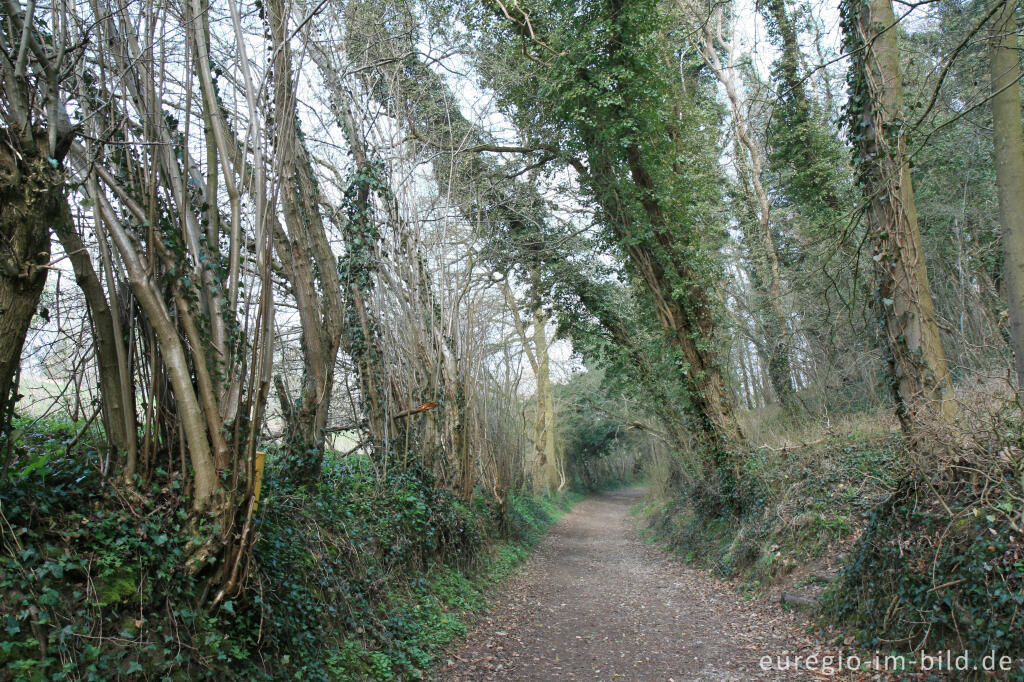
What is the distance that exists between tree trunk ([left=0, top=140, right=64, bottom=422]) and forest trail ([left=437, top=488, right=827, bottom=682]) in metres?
4.05

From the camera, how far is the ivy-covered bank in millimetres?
2820

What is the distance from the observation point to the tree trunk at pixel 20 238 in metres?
2.89

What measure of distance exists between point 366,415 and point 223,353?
4524mm

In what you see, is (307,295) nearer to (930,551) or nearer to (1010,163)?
(930,551)

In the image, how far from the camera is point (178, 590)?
3.30 m

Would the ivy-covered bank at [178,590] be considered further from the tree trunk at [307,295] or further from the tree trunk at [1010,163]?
the tree trunk at [1010,163]

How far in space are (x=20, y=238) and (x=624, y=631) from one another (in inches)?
249

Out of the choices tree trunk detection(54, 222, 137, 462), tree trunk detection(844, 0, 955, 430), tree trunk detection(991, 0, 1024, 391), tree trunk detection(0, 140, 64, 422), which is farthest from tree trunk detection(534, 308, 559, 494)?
tree trunk detection(0, 140, 64, 422)

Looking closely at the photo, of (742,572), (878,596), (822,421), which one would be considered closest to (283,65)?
(878,596)

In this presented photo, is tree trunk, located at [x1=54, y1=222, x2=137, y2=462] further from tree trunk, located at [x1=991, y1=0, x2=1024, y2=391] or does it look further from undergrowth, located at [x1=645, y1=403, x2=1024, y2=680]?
tree trunk, located at [x1=991, y1=0, x2=1024, y2=391]

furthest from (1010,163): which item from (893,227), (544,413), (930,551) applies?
(544,413)

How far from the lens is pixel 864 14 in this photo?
592 centimetres

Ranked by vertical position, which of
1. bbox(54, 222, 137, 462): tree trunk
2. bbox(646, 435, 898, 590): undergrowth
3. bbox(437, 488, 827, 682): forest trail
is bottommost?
bbox(437, 488, 827, 682): forest trail

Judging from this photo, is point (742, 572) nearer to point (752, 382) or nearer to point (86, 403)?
point (86, 403)
